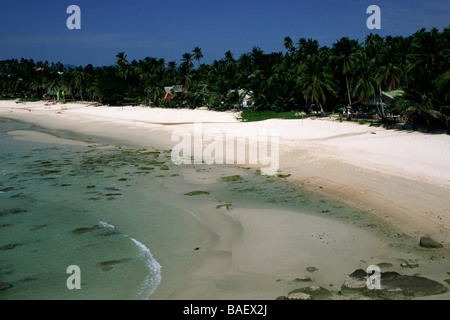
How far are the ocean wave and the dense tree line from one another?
84.2 ft

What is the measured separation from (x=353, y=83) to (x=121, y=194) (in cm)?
3305

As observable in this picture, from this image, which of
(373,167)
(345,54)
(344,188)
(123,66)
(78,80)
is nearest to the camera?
(344,188)

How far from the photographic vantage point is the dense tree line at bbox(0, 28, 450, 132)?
29797 millimetres

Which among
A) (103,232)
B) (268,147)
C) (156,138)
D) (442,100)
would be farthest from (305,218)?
(156,138)

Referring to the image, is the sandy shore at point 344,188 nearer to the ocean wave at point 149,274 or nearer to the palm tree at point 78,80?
the ocean wave at point 149,274

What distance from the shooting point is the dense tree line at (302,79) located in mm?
29797

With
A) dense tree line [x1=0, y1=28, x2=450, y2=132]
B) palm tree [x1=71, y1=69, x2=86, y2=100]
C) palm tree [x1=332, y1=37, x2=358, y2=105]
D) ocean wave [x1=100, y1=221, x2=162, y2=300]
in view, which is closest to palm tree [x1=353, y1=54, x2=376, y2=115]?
dense tree line [x1=0, y1=28, x2=450, y2=132]

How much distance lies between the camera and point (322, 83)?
152 ft

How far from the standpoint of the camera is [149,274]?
35.2 feet

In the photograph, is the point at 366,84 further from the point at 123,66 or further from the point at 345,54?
the point at 123,66

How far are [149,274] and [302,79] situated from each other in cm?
4300

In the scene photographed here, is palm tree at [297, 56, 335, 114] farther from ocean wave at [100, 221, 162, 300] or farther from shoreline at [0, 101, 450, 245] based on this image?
ocean wave at [100, 221, 162, 300]

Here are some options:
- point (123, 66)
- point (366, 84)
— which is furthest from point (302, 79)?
point (123, 66)

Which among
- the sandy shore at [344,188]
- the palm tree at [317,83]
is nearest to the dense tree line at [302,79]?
the palm tree at [317,83]
